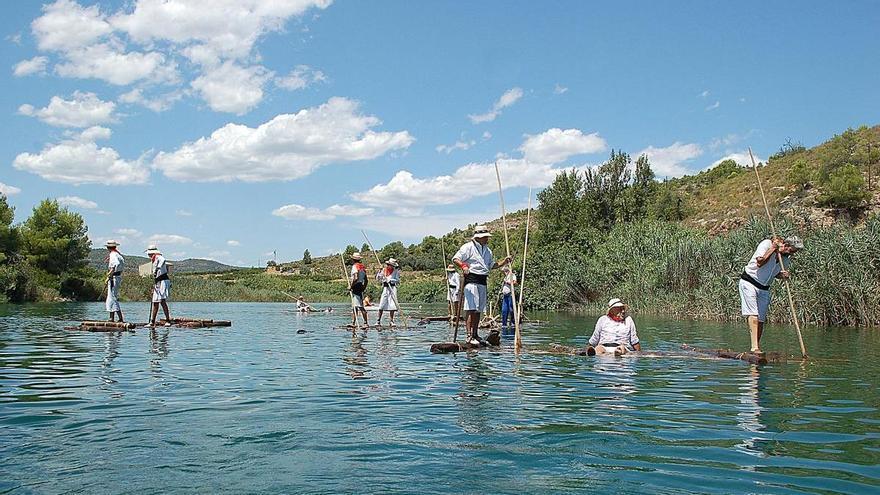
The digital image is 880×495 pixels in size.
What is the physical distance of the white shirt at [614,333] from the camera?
42.2 ft

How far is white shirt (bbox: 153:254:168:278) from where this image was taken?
20344 millimetres

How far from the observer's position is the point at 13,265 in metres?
51.3

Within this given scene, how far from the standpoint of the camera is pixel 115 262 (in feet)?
63.2

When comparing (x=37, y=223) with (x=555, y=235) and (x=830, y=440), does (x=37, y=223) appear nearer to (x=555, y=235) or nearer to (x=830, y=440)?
(x=555, y=235)

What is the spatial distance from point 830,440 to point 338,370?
6758 millimetres

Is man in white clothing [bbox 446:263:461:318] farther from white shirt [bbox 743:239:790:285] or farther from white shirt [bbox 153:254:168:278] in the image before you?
white shirt [bbox 743:239:790:285]

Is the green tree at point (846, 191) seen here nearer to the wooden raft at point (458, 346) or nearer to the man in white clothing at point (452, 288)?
the man in white clothing at point (452, 288)

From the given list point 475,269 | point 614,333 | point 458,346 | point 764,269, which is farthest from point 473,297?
point 764,269

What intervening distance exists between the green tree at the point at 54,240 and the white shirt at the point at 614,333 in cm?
5697

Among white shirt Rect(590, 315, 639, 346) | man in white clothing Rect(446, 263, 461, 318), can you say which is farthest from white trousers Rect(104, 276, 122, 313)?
white shirt Rect(590, 315, 639, 346)

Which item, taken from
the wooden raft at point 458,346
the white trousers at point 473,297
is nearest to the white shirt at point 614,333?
the wooden raft at point 458,346

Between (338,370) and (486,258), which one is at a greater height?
(486,258)

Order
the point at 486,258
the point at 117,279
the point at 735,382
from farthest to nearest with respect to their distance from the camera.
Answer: the point at 117,279 < the point at 486,258 < the point at 735,382

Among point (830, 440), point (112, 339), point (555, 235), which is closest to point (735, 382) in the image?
point (830, 440)
